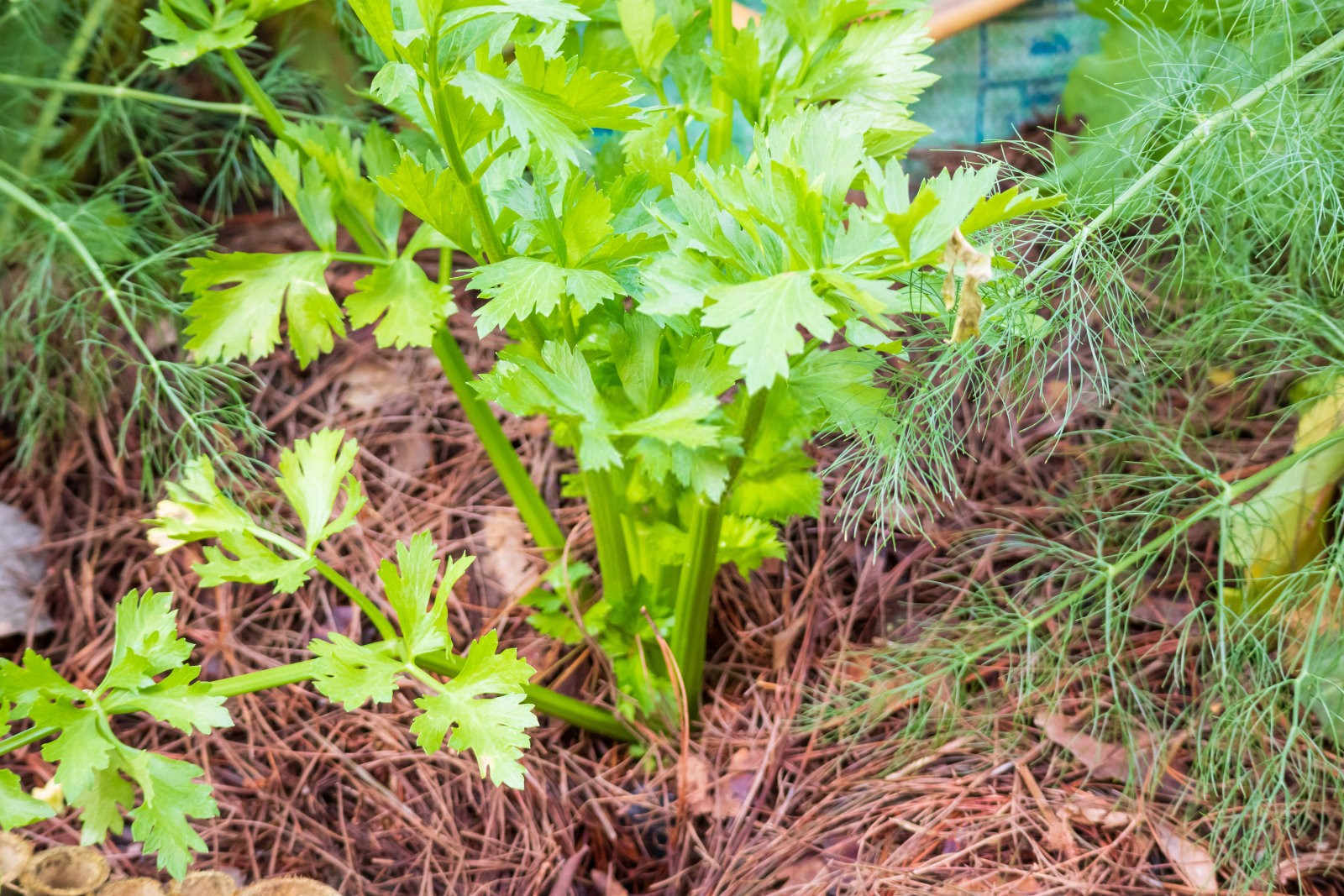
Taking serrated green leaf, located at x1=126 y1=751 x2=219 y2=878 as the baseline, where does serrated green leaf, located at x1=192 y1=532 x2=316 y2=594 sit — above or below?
above

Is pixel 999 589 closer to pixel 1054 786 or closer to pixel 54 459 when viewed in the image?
pixel 1054 786

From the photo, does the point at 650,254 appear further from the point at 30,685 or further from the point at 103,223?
the point at 103,223

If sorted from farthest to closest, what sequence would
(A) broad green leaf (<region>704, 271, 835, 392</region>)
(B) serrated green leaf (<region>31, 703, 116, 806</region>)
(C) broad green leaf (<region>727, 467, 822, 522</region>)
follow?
1. (C) broad green leaf (<region>727, 467, 822, 522</region>)
2. (B) serrated green leaf (<region>31, 703, 116, 806</region>)
3. (A) broad green leaf (<region>704, 271, 835, 392</region>)

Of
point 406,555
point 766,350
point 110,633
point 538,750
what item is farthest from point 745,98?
point 110,633

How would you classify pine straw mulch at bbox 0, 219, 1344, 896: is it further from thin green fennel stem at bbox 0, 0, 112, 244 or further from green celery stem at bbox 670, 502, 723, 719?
thin green fennel stem at bbox 0, 0, 112, 244

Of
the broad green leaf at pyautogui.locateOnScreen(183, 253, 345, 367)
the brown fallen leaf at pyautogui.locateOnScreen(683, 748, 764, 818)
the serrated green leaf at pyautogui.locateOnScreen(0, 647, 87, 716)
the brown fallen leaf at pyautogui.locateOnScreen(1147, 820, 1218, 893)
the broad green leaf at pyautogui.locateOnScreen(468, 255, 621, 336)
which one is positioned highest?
the broad green leaf at pyautogui.locateOnScreen(468, 255, 621, 336)

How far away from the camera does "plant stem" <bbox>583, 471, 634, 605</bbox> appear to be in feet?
4.33

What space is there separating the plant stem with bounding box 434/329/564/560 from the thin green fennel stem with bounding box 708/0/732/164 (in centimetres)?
44

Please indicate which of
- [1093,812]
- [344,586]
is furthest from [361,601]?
[1093,812]

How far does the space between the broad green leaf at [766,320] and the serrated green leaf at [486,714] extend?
1.28ft

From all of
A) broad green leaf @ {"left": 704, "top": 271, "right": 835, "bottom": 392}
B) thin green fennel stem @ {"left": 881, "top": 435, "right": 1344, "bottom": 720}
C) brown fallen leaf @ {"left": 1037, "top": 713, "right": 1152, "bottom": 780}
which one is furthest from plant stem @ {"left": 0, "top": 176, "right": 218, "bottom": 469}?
brown fallen leaf @ {"left": 1037, "top": 713, "right": 1152, "bottom": 780}

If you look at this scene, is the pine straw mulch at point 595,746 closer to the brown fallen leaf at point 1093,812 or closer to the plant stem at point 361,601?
the brown fallen leaf at point 1093,812

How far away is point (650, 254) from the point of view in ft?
3.54

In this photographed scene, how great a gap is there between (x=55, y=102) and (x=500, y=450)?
1.08 meters
